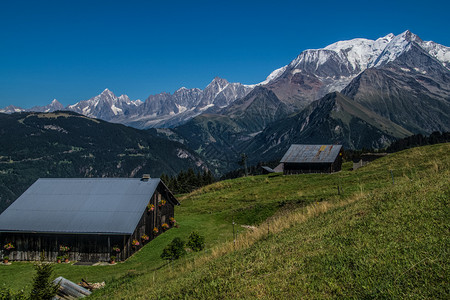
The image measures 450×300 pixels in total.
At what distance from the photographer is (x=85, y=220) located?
105ft

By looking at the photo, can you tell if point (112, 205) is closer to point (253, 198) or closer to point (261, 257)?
point (253, 198)

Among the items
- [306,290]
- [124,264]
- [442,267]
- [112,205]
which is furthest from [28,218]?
[442,267]

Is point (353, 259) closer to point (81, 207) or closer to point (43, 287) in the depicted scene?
point (43, 287)

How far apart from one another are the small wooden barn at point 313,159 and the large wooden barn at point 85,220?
157 ft

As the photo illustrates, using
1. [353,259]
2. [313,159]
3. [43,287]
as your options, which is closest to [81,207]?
[43,287]

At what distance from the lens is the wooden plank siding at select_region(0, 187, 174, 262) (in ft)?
100

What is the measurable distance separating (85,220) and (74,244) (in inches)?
92.1

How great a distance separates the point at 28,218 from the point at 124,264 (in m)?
12.6

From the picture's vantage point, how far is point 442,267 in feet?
21.7

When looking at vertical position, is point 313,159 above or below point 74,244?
above

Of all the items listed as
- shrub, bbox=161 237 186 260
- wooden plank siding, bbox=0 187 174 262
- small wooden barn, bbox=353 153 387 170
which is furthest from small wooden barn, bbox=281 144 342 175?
shrub, bbox=161 237 186 260

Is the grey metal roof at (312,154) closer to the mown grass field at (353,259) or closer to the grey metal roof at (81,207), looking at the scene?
the grey metal roof at (81,207)

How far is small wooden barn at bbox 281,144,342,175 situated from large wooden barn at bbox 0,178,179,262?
47956 millimetres

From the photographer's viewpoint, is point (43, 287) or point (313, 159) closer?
point (43, 287)
